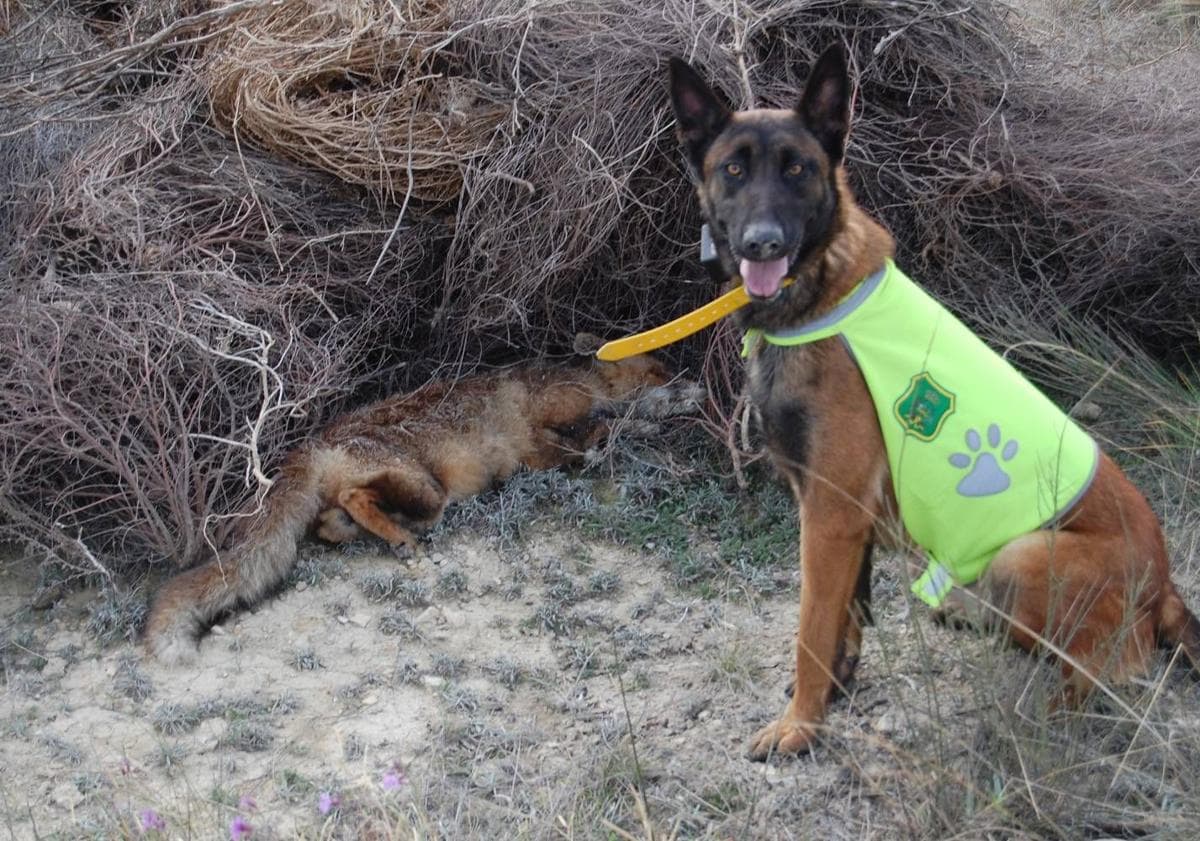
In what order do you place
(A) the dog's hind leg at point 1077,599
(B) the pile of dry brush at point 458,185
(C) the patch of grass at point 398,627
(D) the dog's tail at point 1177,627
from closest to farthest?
(A) the dog's hind leg at point 1077,599 → (D) the dog's tail at point 1177,627 → (C) the patch of grass at point 398,627 → (B) the pile of dry brush at point 458,185

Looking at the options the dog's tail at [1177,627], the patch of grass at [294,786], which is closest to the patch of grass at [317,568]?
the patch of grass at [294,786]

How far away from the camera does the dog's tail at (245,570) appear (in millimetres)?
4438

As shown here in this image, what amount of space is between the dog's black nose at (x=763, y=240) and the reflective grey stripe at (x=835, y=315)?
25cm

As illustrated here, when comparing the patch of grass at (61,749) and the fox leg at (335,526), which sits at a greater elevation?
the patch of grass at (61,749)

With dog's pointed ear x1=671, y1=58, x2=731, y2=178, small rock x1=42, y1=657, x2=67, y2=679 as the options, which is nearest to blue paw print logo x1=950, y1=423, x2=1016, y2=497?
dog's pointed ear x1=671, y1=58, x2=731, y2=178

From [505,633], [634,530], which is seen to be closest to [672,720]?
[505,633]

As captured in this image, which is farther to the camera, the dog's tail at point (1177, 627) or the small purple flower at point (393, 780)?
the dog's tail at point (1177, 627)

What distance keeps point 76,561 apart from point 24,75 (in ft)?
8.37

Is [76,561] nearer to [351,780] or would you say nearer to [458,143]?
[351,780]

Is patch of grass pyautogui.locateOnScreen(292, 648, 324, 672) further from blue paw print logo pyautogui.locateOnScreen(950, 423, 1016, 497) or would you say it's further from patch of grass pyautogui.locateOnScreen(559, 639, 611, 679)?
blue paw print logo pyautogui.locateOnScreen(950, 423, 1016, 497)

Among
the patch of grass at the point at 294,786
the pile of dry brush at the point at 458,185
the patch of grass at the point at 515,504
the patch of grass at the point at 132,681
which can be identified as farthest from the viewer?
the patch of grass at the point at 515,504

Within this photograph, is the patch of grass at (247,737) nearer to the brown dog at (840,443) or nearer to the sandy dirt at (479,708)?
the sandy dirt at (479,708)

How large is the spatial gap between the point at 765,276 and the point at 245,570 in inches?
100

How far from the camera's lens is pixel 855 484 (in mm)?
3418
